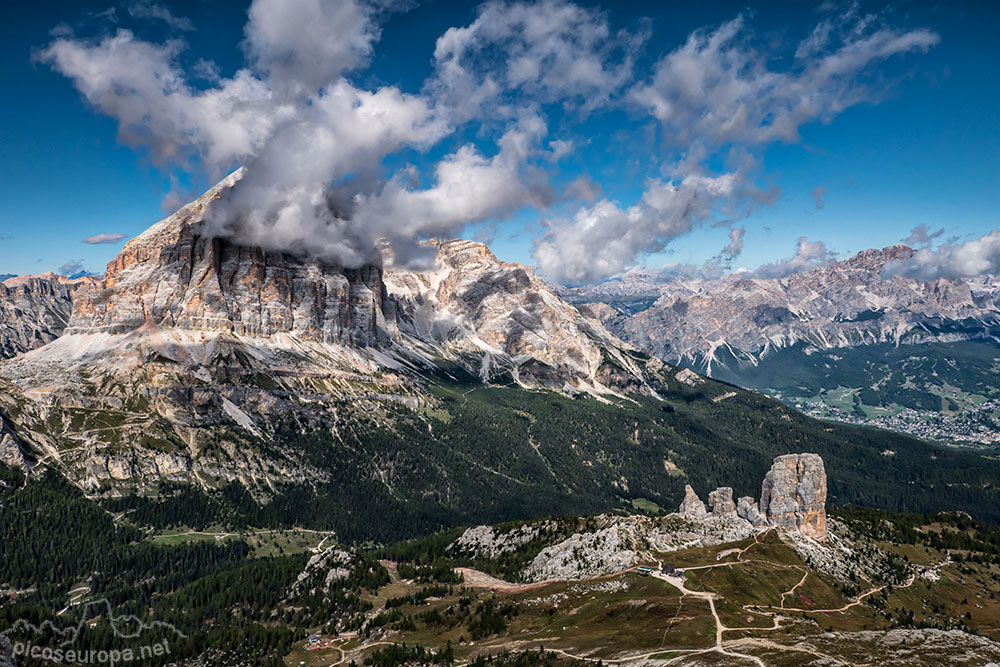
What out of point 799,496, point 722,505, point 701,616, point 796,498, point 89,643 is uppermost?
point 799,496

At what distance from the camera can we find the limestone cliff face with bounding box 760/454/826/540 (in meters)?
165

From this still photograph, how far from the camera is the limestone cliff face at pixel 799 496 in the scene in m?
165

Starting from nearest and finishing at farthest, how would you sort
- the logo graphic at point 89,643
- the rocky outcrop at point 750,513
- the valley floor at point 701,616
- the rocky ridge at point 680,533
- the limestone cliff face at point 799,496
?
the valley floor at point 701,616
the logo graphic at point 89,643
the rocky ridge at point 680,533
the limestone cliff face at point 799,496
the rocky outcrop at point 750,513

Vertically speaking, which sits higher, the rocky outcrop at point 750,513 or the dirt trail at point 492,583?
the rocky outcrop at point 750,513

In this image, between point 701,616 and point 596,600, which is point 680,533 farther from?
point 701,616

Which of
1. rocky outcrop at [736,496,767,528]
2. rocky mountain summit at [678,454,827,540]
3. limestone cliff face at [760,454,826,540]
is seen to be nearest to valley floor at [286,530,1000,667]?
rocky mountain summit at [678,454,827,540]

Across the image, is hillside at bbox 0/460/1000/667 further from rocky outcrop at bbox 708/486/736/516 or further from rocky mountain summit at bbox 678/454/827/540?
rocky mountain summit at bbox 678/454/827/540

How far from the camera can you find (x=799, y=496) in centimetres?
16700

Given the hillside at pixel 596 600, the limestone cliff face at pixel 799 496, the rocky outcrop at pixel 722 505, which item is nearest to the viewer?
the hillside at pixel 596 600

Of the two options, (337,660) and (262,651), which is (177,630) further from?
(337,660)

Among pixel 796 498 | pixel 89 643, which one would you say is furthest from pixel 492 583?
pixel 89 643

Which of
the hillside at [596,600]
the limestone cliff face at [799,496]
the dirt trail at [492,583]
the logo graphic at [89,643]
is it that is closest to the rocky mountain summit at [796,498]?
the limestone cliff face at [799,496]

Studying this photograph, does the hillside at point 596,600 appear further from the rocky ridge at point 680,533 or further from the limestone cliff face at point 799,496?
the limestone cliff face at point 799,496

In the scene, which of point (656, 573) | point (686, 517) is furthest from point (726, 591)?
point (686, 517)
